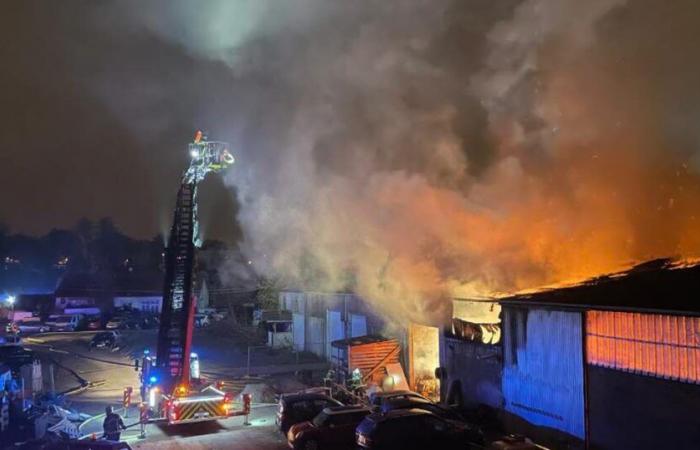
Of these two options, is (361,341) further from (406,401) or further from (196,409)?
(196,409)

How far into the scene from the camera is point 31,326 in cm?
5597

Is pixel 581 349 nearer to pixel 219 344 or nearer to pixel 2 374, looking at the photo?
pixel 2 374

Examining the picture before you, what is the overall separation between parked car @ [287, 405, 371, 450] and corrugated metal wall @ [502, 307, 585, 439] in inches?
187

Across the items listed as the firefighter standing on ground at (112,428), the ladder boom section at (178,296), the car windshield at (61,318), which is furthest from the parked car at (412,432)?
the car windshield at (61,318)

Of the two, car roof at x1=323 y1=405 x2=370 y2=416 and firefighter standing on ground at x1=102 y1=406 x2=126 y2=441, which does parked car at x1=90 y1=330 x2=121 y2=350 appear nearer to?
firefighter standing on ground at x1=102 y1=406 x2=126 y2=441

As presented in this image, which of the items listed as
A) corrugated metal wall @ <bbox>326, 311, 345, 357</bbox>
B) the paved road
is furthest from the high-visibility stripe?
corrugated metal wall @ <bbox>326, 311, 345, 357</bbox>

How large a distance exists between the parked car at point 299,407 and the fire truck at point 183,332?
142 centimetres

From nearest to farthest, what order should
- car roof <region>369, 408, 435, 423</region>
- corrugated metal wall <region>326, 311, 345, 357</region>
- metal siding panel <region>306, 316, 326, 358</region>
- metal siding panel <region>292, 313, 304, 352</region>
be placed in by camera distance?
car roof <region>369, 408, 435, 423</region> → corrugated metal wall <region>326, 311, 345, 357</region> → metal siding panel <region>306, 316, 326, 358</region> → metal siding panel <region>292, 313, 304, 352</region>

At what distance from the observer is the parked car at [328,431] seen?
14.9 m

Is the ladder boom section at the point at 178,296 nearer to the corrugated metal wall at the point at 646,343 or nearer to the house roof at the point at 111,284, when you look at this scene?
the corrugated metal wall at the point at 646,343

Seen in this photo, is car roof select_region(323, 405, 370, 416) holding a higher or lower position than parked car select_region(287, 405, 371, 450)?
higher

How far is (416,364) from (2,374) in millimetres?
15237

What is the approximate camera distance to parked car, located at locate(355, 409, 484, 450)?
1338cm

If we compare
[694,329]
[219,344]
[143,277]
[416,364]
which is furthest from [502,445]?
[143,277]
